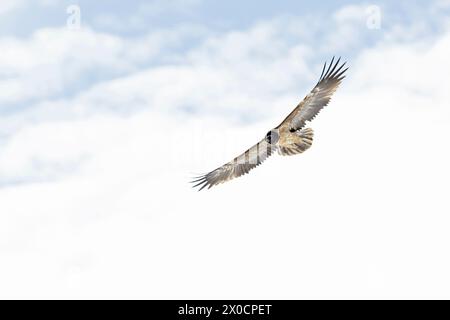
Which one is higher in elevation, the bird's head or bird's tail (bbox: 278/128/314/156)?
the bird's head

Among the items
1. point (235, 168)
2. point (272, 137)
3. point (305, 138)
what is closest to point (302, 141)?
point (305, 138)

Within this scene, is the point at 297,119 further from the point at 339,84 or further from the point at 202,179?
the point at 202,179

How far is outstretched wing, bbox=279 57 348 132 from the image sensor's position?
57.6 ft

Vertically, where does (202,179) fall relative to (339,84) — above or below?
below

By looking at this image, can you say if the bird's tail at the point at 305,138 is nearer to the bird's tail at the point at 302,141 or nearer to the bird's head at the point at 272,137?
the bird's tail at the point at 302,141

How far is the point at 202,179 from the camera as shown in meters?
20.2

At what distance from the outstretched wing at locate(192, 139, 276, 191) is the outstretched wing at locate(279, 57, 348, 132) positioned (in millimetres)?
1779

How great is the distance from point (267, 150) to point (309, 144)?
1711 millimetres

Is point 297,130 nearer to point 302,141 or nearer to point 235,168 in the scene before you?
point 302,141

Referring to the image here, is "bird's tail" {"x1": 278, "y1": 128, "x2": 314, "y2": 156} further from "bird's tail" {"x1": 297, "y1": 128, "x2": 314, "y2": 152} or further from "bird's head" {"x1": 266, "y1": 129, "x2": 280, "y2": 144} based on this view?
"bird's head" {"x1": 266, "y1": 129, "x2": 280, "y2": 144}

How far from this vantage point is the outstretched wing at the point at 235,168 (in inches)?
753
